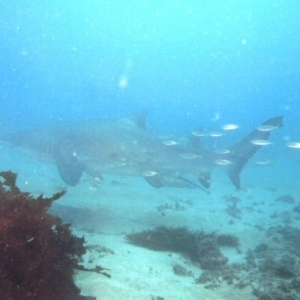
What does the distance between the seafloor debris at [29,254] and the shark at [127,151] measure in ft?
30.2

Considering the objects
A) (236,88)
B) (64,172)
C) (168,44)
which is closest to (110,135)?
(64,172)

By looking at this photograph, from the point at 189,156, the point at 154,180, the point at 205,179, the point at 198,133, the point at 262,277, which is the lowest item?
the point at 154,180

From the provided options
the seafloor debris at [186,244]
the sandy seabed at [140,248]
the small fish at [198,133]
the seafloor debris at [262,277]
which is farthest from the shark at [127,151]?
the seafloor debris at [262,277]

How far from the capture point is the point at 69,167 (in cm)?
1284

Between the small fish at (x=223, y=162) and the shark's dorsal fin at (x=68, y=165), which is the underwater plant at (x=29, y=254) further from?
the small fish at (x=223, y=162)

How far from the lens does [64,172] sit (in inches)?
492

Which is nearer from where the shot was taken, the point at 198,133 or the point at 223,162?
the point at 223,162

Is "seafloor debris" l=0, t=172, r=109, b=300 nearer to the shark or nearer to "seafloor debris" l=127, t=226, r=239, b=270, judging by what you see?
Result: "seafloor debris" l=127, t=226, r=239, b=270

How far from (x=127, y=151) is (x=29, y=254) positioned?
37.2 ft

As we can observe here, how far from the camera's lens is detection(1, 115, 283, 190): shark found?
12.9 meters

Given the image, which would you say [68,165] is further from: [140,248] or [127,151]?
[140,248]

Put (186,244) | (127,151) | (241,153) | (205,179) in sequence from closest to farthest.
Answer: (186,244) → (205,179) → (241,153) → (127,151)

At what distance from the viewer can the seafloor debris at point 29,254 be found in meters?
2.82

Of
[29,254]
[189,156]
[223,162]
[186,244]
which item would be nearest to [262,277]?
[186,244]
